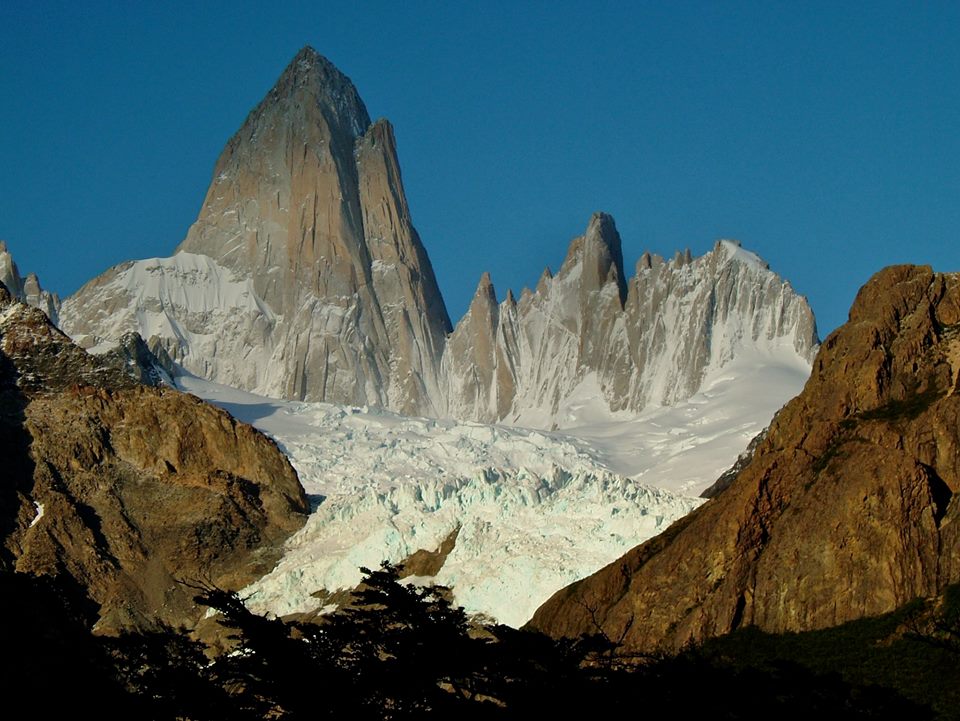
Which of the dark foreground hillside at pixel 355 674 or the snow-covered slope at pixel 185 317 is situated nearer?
the dark foreground hillside at pixel 355 674

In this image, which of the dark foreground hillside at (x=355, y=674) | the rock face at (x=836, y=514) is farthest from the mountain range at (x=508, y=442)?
the dark foreground hillside at (x=355, y=674)

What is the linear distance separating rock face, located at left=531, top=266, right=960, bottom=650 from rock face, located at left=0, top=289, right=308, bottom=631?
35.7 m

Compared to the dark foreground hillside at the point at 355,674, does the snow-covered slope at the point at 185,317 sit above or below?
above

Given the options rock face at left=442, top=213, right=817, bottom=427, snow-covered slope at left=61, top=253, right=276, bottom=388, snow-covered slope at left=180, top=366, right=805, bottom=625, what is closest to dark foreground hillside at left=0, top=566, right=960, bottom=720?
snow-covered slope at left=180, top=366, right=805, bottom=625

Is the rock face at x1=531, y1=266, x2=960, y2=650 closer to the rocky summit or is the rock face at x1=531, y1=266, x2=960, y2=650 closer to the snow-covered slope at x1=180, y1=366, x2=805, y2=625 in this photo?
the snow-covered slope at x1=180, y1=366, x2=805, y2=625

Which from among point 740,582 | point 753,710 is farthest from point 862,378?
point 753,710

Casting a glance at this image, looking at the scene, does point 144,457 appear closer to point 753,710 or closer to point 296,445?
point 296,445

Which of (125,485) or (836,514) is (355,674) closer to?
(836,514)

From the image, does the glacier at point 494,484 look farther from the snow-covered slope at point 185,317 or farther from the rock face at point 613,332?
the snow-covered slope at point 185,317

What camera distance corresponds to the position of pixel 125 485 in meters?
125

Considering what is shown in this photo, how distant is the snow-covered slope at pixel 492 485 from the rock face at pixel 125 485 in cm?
417

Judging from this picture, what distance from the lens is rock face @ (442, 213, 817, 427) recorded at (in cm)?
17400

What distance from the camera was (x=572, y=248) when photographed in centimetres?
19512

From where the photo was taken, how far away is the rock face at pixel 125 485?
11369 centimetres
